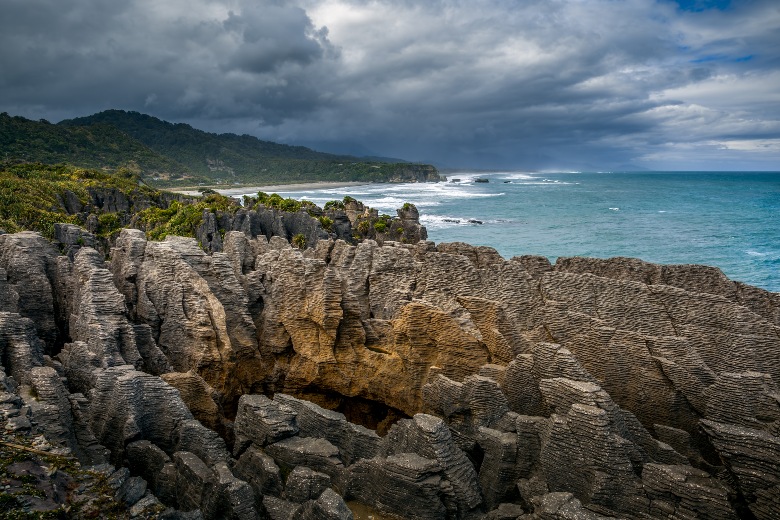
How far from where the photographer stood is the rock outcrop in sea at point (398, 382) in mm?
9523

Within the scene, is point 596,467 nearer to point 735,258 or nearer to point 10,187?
point 10,187

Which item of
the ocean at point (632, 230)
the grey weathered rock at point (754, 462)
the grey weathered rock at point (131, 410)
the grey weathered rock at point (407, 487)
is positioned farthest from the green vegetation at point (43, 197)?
the ocean at point (632, 230)

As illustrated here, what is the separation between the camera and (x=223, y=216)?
139 feet

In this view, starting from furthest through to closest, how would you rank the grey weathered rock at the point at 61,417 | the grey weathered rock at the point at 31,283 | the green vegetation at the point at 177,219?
the green vegetation at the point at 177,219
the grey weathered rock at the point at 31,283
the grey weathered rock at the point at 61,417

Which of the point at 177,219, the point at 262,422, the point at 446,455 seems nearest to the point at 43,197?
the point at 177,219

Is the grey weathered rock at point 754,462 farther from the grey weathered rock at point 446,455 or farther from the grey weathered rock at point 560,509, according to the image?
the grey weathered rock at point 446,455

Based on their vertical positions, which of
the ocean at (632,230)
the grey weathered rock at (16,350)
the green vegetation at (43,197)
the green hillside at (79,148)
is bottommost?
the ocean at (632,230)

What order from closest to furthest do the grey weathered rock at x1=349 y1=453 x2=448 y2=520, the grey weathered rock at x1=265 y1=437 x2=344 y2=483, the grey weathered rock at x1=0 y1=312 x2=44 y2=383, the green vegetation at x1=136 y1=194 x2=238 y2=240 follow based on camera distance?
the grey weathered rock at x1=349 y1=453 x2=448 y2=520 < the grey weathered rock at x1=265 y1=437 x2=344 y2=483 < the grey weathered rock at x1=0 y1=312 x2=44 y2=383 < the green vegetation at x1=136 y1=194 x2=238 y2=240

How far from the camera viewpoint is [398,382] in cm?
1523

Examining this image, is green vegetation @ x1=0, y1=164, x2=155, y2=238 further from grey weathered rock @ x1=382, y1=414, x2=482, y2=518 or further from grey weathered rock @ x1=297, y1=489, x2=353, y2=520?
grey weathered rock @ x1=382, y1=414, x2=482, y2=518

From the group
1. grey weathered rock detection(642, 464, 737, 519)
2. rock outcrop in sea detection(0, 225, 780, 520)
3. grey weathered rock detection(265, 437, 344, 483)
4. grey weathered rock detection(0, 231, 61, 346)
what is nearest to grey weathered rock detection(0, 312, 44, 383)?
rock outcrop in sea detection(0, 225, 780, 520)

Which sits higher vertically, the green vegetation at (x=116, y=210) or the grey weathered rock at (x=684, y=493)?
the green vegetation at (x=116, y=210)

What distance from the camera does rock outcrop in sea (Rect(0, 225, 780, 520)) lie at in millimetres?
9523

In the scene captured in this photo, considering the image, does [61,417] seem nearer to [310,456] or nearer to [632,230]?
[310,456]
